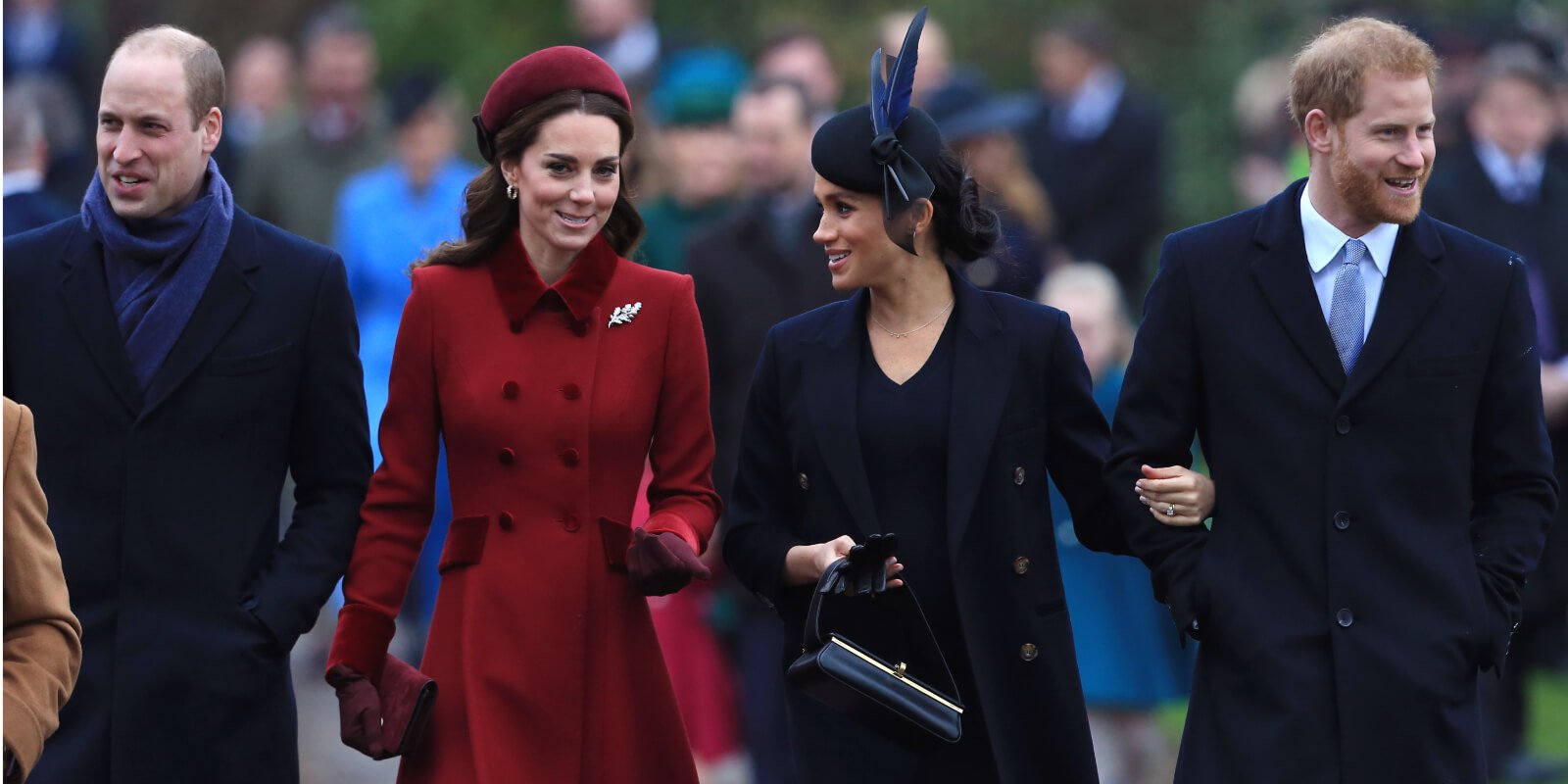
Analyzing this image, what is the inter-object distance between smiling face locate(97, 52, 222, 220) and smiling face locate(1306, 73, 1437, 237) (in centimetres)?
253

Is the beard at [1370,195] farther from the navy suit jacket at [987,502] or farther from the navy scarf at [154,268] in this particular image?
the navy scarf at [154,268]

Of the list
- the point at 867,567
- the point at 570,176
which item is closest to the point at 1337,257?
the point at 867,567

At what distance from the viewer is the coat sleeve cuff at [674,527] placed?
568 cm

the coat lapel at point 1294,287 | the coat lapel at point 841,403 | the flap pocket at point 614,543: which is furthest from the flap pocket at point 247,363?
the coat lapel at point 1294,287

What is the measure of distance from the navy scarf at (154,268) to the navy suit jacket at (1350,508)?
210cm

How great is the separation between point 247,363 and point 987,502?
1.68 meters

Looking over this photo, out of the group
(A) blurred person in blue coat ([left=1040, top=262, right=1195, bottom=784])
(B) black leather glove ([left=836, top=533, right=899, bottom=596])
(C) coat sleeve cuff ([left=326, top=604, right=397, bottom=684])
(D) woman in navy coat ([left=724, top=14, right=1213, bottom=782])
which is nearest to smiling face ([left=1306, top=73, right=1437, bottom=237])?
(D) woman in navy coat ([left=724, top=14, right=1213, bottom=782])

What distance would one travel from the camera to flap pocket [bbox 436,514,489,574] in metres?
5.75

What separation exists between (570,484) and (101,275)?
115cm

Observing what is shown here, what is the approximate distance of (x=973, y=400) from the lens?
5.77 m

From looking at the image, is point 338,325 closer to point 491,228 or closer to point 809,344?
point 491,228

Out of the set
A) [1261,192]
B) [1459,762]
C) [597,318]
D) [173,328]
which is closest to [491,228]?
[597,318]

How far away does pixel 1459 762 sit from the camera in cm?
544

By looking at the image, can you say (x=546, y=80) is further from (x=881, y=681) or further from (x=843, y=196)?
(x=881, y=681)
